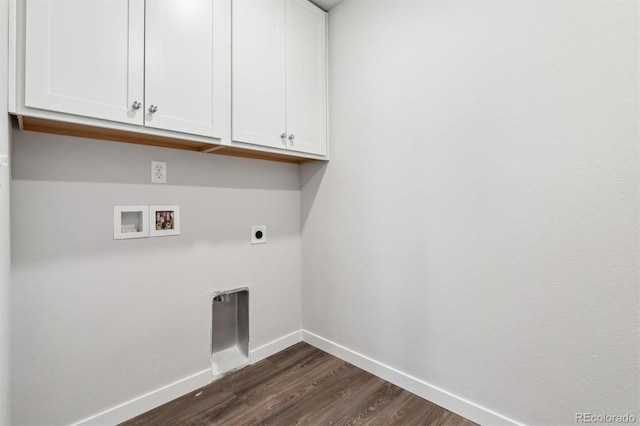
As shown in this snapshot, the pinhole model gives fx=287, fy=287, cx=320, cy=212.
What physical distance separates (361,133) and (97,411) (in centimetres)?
218

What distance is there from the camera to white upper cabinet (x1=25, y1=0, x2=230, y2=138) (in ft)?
3.63

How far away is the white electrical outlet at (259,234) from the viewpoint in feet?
6.97

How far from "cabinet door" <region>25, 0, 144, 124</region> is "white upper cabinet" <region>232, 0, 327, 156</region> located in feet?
1.66

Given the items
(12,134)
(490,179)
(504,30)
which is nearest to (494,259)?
(490,179)

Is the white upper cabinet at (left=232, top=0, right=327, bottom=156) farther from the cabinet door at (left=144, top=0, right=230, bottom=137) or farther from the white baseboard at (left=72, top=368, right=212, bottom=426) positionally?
the white baseboard at (left=72, top=368, right=212, bottom=426)

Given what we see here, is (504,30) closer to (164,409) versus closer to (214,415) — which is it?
(214,415)

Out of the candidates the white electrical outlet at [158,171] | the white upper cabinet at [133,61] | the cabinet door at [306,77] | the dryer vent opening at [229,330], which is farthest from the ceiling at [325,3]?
the dryer vent opening at [229,330]

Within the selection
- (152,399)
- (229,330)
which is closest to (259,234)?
(229,330)

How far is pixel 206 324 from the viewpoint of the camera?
1.88m

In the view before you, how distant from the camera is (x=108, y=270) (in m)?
1.50

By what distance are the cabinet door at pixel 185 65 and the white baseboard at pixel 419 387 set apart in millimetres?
1750

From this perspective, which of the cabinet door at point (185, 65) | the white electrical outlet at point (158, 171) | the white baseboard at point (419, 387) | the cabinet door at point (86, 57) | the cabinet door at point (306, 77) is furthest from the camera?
the cabinet door at point (306, 77)

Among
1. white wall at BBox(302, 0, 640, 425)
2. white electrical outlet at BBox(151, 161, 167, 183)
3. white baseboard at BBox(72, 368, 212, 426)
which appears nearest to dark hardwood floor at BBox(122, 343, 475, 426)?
white baseboard at BBox(72, 368, 212, 426)

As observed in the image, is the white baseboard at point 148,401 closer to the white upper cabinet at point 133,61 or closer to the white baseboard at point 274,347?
the white baseboard at point 274,347
